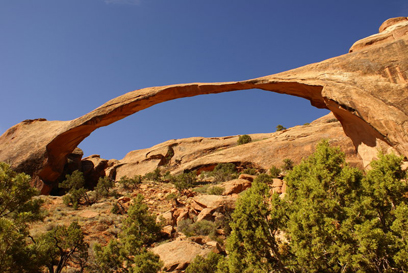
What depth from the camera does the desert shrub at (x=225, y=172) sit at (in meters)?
25.1

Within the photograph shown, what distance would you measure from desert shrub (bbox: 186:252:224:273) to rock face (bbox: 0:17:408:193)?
8.32m

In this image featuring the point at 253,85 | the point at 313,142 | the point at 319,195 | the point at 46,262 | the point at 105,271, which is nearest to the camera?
the point at 319,195

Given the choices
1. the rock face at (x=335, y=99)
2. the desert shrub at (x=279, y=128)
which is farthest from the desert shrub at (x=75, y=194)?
the desert shrub at (x=279, y=128)

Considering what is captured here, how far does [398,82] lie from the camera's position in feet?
34.2

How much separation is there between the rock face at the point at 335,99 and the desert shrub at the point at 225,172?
35.3ft

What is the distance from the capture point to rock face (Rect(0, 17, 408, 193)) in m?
10.3

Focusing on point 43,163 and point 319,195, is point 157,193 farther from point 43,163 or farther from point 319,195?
point 319,195

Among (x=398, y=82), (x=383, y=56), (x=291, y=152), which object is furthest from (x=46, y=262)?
(x=291, y=152)

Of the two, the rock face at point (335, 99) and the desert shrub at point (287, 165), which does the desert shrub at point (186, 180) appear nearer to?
the desert shrub at point (287, 165)

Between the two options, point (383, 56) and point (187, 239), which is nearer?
point (383, 56)

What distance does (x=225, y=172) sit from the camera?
1004 inches

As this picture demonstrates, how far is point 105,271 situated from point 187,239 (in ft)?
13.2

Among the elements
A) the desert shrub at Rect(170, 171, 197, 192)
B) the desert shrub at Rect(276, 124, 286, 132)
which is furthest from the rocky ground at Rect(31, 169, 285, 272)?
the desert shrub at Rect(276, 124, 286, 132)

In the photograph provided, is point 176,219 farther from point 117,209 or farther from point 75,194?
point 75,194
